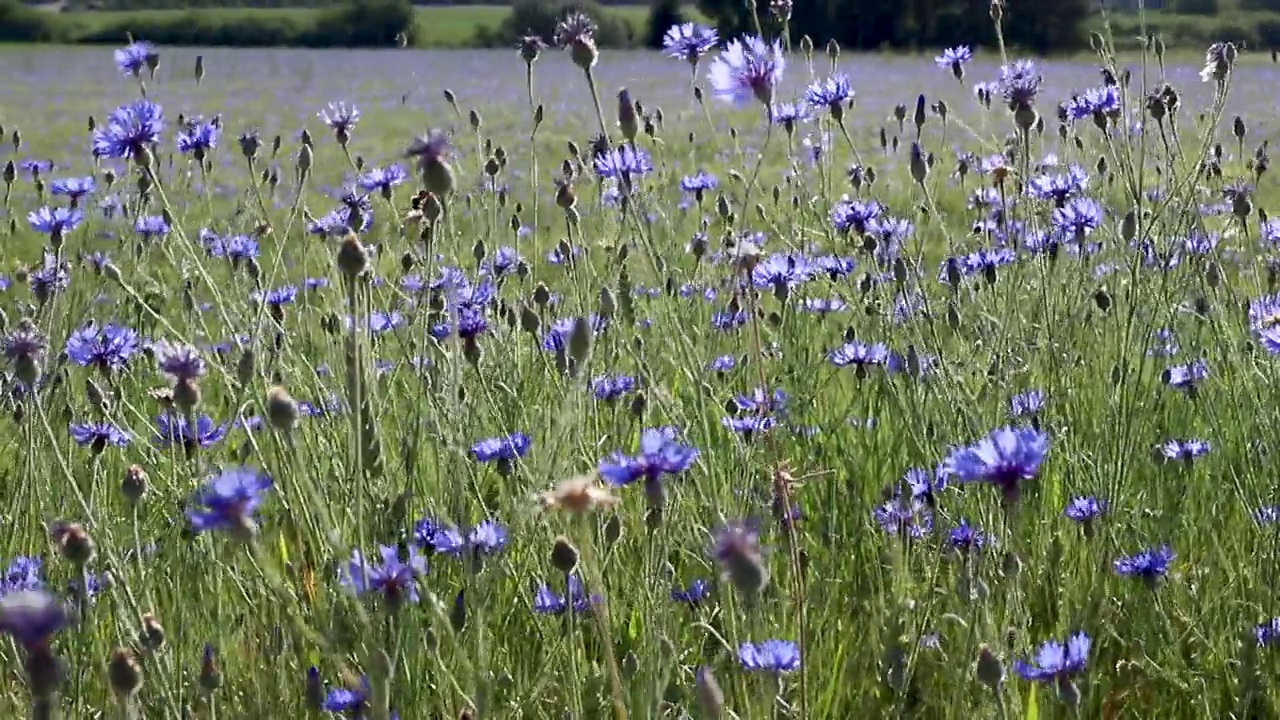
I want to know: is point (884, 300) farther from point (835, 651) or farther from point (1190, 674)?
point (1190, 674)

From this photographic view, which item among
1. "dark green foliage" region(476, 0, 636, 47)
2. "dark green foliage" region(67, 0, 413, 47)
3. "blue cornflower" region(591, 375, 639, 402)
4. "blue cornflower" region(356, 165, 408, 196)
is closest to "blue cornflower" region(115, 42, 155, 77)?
"blue cornflower" region(356, 165, 408, 196)

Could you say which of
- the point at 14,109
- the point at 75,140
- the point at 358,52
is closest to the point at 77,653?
the point at 75,140

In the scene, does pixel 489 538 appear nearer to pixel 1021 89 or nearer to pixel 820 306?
pixel 1021 89

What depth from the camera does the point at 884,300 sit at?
2176 millimetres

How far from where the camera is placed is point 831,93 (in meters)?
2.19

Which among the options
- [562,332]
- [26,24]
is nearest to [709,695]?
[562,332]

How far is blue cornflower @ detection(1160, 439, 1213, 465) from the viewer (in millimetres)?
1915

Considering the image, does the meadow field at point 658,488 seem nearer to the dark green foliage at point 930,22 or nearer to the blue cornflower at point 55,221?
the blue cornflower at point 55,221

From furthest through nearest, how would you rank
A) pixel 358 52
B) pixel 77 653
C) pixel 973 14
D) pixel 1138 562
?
pixel 358 52, pixel 973 14, pixel 1138 562, pixel 77 653

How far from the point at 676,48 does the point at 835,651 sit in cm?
103

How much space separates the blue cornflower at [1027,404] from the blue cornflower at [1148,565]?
0.27 m

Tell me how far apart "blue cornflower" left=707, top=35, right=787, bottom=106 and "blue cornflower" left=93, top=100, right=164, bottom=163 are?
73 cm

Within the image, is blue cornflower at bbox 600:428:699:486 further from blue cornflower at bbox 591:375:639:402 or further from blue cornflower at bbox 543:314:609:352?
blue cornflower at bbox 591:375:639:402

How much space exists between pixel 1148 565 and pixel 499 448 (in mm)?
814
